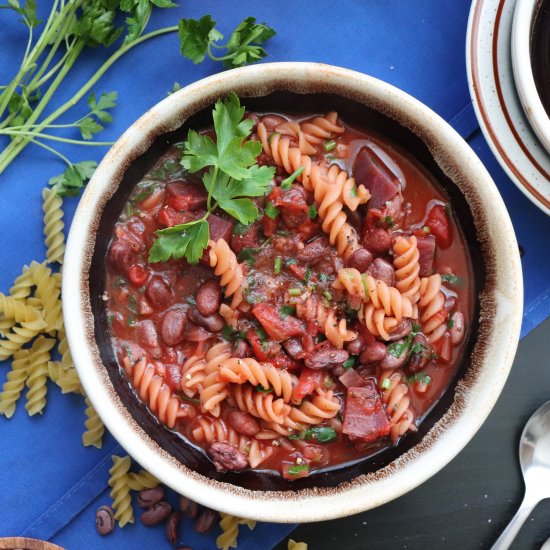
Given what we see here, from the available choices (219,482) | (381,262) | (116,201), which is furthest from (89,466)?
(381,262)

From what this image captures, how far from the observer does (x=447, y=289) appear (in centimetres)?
395

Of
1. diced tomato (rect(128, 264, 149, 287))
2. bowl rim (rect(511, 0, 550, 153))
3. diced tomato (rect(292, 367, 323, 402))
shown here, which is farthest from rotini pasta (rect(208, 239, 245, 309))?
bowl rim (rect(511, 0, 550, 153))

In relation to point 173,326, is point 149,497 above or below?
below

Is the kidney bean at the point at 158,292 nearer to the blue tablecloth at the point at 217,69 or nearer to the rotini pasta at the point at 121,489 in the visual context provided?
the blue tablecloth at the point at 217,69

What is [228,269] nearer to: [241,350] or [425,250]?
[241,350]

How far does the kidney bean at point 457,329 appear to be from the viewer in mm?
3893

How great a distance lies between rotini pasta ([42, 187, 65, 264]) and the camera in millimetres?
4234

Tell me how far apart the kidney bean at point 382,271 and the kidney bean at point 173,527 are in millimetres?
1910

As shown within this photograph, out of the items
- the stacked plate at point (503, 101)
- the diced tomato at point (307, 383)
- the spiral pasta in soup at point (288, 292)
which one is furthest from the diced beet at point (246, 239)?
the stacked plate at point (503, 101)

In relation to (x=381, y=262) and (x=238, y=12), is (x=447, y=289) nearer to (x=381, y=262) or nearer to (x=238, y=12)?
(x=381, y=262)

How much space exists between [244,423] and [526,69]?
2290 mm

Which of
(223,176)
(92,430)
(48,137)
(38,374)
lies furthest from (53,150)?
(92,430)

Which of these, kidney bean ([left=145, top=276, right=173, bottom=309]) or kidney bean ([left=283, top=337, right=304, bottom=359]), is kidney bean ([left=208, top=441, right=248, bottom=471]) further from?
kidney bean ([left=145, top=276, right=173, bottom=309])

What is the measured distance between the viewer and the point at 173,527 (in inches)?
171
